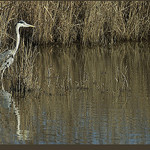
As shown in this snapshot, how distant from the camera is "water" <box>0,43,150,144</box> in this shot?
746 cm

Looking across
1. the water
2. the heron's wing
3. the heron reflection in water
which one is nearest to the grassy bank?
the water

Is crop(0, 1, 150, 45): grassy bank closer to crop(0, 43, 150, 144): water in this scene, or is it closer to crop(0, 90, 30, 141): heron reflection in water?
crop(0, 43, 150, 144): water

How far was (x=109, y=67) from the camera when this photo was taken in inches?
511

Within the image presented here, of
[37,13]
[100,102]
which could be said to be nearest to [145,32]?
[37,13]

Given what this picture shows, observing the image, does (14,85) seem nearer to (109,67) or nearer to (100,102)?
(100,102)

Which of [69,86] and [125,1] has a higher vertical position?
[125,1]

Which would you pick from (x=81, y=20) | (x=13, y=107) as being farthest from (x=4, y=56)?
(x=81, y=20)

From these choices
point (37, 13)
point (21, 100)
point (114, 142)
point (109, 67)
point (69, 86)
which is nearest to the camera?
point (114, 142)

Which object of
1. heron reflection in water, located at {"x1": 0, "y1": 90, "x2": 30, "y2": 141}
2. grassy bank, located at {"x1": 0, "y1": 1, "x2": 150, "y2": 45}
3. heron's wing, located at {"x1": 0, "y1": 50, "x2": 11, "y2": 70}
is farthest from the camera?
grassy bank, located at {"x1": 0, "y1": 1, "x2": 150, "y2": 45}

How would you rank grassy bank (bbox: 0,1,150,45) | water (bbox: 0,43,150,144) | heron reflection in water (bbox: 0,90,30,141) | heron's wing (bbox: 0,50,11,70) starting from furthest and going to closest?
1. grassy bank (bbox: 0,1,150,45)
2. heron's wing (bbox: 0,50,11,70)
3. heron reflection in water (bbox: 0,90,30,141)
4. water (bbox: 0,43,150,144)

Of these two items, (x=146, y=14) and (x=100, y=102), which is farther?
(x=146, y=14)

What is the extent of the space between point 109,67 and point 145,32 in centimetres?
491

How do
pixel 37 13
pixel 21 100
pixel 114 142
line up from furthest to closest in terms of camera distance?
pixel 37 13 → pixel 21 100 → pixel 114 142

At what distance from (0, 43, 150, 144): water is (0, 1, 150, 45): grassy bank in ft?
8.39
